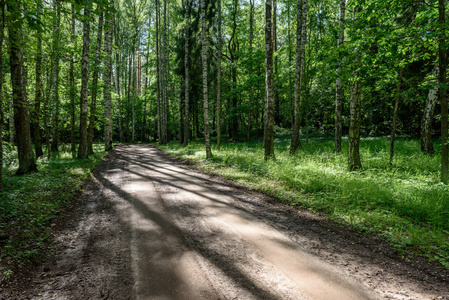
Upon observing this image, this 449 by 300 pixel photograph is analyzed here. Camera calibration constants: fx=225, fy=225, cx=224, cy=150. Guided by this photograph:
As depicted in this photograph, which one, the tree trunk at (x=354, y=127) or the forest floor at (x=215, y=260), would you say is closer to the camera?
the forest floor at (x=215, y=260)

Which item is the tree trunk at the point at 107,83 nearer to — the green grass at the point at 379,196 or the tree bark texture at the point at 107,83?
the tree bark texture at the point at 107,83

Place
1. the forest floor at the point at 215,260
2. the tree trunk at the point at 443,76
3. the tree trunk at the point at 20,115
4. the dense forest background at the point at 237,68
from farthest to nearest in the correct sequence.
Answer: the tree trunk at the point at 20,115, the dense forest background at the point at 237,68, the tree trunk at the point at 443,76, the forest floor at the point at 215,260

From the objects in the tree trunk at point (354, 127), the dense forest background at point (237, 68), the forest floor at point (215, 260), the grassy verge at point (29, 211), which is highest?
the dense forest background at point (237, 68)

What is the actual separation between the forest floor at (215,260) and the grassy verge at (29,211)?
0.83 ft

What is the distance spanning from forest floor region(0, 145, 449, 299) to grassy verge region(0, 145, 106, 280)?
0.25 m

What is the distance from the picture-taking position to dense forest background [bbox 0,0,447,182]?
595cm

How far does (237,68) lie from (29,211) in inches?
895

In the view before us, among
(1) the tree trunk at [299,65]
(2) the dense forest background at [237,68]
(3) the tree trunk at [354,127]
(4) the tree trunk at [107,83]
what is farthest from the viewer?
(4) the tree trunk at [107,83]

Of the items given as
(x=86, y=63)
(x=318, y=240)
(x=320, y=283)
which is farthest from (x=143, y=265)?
(x=86, y=63)

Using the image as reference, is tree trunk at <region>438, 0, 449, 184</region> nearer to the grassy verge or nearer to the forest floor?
the forest floor

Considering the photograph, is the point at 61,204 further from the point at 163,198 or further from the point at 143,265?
the point at 143,265

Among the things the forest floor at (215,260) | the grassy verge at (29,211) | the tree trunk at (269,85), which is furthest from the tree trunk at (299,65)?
the grassy verge at (29,211)

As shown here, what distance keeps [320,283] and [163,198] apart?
4.33m

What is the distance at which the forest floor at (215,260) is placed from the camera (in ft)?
8.76
